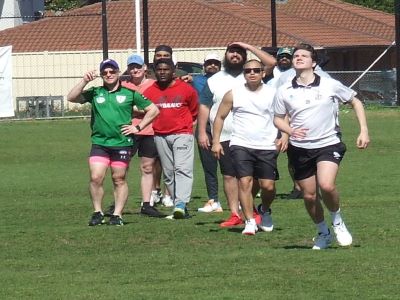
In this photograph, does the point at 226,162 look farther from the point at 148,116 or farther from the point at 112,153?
the point at 112,153

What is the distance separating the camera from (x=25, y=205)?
1680cm

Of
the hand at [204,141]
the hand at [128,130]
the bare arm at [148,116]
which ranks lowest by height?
the hand at [204,141]

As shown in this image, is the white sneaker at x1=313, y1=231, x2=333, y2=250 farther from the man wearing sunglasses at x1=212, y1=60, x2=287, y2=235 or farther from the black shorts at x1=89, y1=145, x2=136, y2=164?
the black shorts at x1=89, y1=145, x2=136, y2=164

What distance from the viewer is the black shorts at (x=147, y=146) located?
51.9 ft

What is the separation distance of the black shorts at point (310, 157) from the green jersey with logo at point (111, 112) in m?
2.88

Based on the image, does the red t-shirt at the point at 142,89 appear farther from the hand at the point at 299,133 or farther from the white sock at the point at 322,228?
the white sock at the point at 322,228

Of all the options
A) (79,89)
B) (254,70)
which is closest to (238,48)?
(254,70)

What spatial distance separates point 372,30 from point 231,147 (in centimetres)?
4638

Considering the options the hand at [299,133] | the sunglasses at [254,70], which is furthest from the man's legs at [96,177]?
the hand at [299,133]

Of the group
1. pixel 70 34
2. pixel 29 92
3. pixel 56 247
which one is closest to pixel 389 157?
pixel 56 247

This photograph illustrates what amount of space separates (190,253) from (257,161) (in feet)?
5.80

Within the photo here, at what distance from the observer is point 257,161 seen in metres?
12.8

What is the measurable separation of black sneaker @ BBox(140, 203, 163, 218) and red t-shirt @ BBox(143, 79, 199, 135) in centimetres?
93

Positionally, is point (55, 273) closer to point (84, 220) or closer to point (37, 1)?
point (84, 220)
